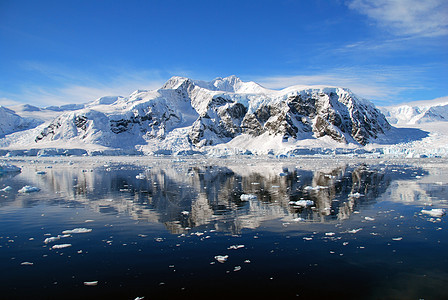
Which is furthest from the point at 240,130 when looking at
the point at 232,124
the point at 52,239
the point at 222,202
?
the point at 52,239

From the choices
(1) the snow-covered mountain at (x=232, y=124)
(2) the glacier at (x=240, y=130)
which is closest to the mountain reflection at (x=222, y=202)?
(2) the glacier at (x=240, y=130)

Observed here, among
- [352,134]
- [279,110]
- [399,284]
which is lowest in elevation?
[399,284]

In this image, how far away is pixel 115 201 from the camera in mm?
19516

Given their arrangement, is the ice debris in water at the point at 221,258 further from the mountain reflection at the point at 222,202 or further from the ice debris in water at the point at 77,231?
the ice debris in water at the point at 77,231

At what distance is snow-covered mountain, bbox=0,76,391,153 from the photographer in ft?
386

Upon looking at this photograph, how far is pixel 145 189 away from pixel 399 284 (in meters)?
19.6

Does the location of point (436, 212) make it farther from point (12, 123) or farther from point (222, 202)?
point (12, 123)

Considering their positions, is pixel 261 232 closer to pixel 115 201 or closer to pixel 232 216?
pixel 232 216

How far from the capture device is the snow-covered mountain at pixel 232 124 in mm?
117562

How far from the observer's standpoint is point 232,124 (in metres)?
132

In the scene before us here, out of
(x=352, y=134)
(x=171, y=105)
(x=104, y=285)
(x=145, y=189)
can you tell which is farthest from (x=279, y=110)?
(x=104, y=285)

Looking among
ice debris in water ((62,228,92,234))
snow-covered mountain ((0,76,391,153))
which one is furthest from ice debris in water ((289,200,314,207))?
snow-covered mountain ((0,76,391,153))

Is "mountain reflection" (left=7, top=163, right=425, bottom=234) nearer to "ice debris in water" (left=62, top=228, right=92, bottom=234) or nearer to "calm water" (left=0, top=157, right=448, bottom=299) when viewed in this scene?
"calm water" (left=0, top=157, right=448, bottom=299)

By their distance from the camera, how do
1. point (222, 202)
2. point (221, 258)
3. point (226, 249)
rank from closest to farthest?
point (221, 258), point (226, 249), point (222, 202)
